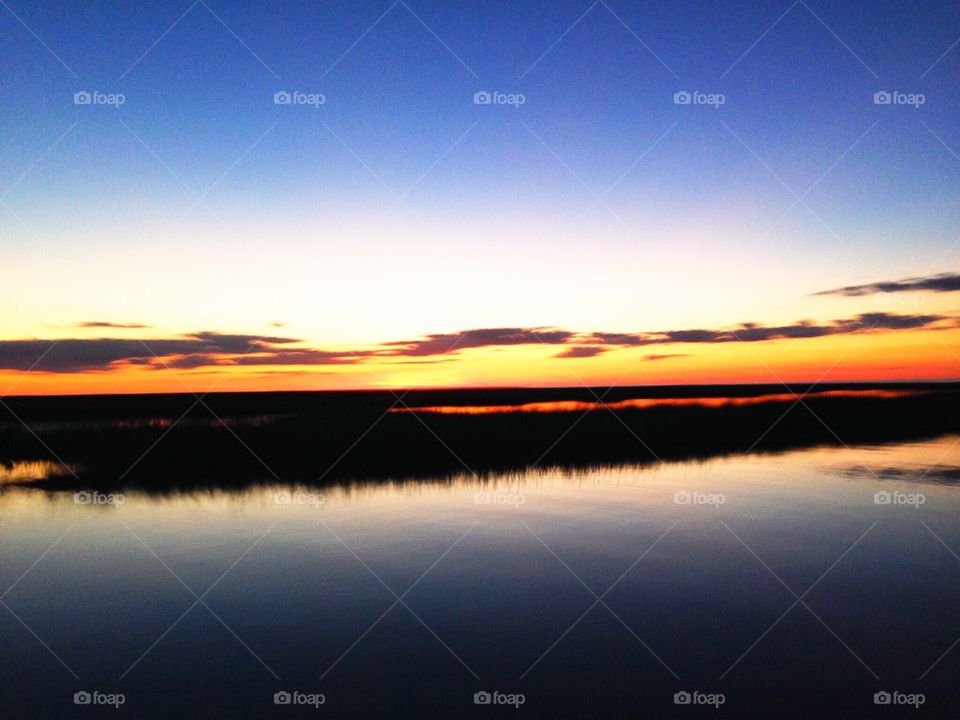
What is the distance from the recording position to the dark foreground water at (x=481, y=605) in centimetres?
641

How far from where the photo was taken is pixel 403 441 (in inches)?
798

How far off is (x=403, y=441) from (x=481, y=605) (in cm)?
1215

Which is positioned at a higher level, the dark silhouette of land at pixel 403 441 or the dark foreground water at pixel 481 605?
the dark silhouette of land at pixel 403 441

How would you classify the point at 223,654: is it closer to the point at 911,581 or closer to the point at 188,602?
the point at 188,602

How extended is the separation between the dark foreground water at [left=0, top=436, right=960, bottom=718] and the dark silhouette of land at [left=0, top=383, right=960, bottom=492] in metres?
2.68

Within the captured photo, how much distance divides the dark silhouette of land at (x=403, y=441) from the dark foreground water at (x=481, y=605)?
2.68 metres

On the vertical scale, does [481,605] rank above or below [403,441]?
below

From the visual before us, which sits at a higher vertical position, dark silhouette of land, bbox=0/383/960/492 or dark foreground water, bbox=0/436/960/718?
dark silhouette of land, bbox=0/383/960/492

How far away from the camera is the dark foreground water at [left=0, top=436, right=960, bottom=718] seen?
6410 millimetres

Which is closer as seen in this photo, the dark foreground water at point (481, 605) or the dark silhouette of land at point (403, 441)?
the dark foreground water at point (481, 605)

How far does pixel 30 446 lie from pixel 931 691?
21.3 m

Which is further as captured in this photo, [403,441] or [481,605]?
[403,441]

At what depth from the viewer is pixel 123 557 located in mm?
9984

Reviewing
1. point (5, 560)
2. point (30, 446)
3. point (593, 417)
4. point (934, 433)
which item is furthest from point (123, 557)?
point (934, 433)
